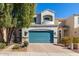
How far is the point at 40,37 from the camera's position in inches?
802

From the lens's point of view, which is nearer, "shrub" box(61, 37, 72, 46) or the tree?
the tree

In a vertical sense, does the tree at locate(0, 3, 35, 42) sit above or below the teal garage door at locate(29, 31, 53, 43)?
above

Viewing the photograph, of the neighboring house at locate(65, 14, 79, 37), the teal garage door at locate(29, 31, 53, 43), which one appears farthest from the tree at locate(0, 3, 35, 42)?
the neighboring house at locate(65, 14, 79, 37)

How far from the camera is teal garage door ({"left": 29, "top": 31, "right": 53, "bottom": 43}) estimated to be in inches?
787

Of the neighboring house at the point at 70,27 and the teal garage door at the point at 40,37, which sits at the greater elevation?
the neighboring house at the point at 70,27

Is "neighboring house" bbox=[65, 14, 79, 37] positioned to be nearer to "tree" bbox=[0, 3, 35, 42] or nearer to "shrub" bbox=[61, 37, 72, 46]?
"shrub" bbox=[61, 37, 72, 46]

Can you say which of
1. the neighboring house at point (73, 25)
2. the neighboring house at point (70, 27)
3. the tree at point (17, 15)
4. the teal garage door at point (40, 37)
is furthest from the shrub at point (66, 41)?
the tree at point (17, 15)

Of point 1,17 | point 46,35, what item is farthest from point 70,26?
point 1,17

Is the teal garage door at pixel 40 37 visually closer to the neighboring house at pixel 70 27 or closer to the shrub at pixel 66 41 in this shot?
the neighboring house at pixel 70 27

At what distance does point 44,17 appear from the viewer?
74.9 feet

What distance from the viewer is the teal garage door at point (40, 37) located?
1998 cm

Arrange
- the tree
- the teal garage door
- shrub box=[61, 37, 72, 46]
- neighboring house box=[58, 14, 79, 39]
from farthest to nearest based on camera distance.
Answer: the teal garage door < neighboring house box=[58, 14, 79, 39] < shrub box=[61, 37, 72, 46] < the tree

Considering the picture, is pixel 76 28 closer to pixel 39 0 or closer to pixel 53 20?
pixel 53 20

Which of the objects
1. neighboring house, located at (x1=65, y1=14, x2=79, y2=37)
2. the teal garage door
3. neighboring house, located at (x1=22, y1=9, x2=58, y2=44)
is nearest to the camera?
neighboring house, located at (x1=65, y1=14, x2=79, y2=37)
